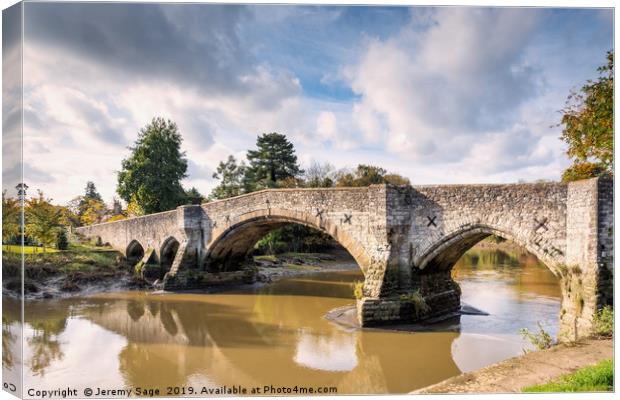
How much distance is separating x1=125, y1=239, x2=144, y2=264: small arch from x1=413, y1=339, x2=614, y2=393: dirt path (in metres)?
25.2

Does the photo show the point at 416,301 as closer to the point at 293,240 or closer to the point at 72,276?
the point at 72,276

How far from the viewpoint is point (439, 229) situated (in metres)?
12.7

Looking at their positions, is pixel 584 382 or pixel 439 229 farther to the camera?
pixel 439 229

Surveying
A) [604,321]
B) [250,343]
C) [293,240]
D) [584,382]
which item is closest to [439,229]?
[604,321]

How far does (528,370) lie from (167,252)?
21.8 m

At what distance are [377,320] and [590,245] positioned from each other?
18.2 feet

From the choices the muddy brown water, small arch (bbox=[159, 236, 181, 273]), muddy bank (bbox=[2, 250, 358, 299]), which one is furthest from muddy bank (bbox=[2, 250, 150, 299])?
small arch (bbox=[159, 236, 181, 273])

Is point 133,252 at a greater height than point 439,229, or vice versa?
point 439,229

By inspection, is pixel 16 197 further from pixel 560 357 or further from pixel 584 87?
pixel 584 87

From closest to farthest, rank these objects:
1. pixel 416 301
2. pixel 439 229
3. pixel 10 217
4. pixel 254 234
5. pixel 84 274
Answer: pixel 10 217 < pixel 439 229 < pixel 416 301 < pixel 254 234 < pixel 84 274

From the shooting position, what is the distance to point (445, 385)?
6.39m

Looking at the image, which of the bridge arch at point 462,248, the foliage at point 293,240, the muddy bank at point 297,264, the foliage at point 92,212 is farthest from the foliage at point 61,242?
the foliage at point 92,212

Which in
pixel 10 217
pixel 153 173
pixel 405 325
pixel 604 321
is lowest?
pixel 405 325

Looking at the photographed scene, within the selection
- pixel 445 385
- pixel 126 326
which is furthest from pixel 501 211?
pixel 126 326
